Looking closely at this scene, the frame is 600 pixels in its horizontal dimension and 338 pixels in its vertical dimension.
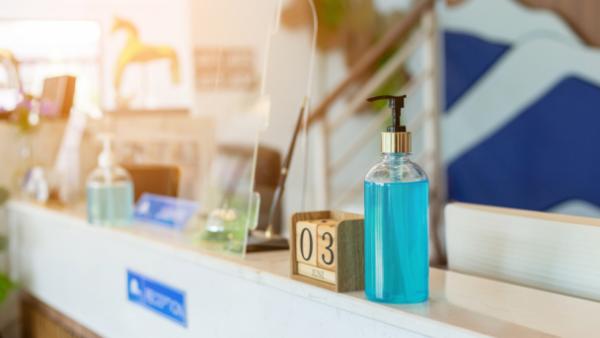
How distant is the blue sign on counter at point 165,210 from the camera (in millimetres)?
2040

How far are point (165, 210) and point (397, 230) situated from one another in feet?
3.65

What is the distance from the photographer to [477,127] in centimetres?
457

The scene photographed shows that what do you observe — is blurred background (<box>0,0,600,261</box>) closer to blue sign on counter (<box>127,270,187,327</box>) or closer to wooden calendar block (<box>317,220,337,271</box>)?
blue sign on counter (<box>127,270,187,327</box>)

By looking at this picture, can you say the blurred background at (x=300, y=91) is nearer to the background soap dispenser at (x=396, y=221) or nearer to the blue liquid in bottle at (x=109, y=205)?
the blue liquid in bottle at (x=109, y=205)

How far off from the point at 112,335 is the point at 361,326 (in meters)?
1.08

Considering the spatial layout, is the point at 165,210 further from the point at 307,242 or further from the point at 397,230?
the point at 397,230

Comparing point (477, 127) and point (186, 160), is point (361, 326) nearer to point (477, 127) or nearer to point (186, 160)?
point (186, 160)

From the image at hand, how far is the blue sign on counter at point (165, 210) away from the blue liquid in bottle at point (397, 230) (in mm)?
949

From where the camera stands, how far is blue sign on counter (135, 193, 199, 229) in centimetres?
204

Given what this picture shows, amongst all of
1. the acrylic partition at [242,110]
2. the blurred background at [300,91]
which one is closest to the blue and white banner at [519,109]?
the blurred background at [300,91]

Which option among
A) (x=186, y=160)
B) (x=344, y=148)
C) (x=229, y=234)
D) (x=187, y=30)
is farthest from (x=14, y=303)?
(x=344, y=148)

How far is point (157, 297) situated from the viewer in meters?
1.83

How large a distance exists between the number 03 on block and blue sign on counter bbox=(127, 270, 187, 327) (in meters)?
0.48

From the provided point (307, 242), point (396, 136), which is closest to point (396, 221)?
point (396, 136)
